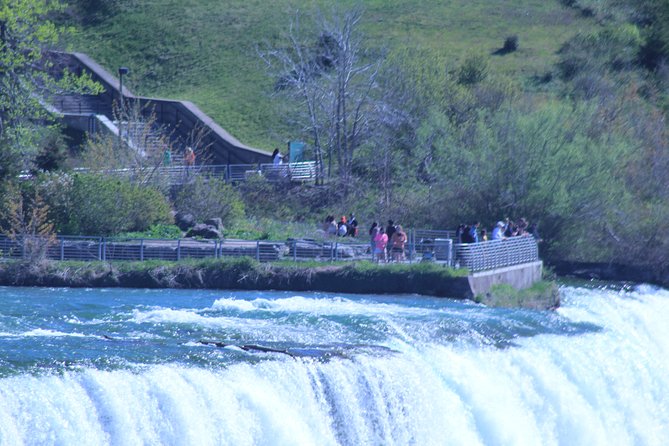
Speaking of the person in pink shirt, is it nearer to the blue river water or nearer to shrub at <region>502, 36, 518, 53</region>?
the blue river water

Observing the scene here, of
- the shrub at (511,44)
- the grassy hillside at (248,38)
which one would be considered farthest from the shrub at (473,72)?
the shrub at (511,44)

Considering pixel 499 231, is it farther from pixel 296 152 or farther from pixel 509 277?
pixel 296 152

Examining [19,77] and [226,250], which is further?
[19,77]

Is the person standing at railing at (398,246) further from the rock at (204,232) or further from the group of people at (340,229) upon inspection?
the rock at (204,232)

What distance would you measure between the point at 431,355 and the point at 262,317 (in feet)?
16.7

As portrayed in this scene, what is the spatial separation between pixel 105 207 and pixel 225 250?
14.7 ft

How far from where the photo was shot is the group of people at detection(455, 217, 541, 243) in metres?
36.1

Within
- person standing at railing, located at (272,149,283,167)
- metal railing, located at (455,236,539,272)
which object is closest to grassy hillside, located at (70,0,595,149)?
person standing at railing, located at (272,149,283,167)

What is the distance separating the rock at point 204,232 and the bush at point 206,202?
3424 mm

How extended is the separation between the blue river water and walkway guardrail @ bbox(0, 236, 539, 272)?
2.44 meters

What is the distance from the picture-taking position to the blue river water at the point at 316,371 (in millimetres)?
19656

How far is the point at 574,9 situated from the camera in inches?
3027

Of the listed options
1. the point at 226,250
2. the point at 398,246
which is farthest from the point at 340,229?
the point at 226,250

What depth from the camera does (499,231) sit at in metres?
37.0
